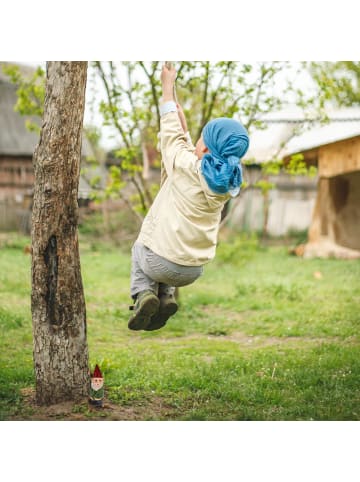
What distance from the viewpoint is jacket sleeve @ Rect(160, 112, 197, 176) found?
10.5 ft

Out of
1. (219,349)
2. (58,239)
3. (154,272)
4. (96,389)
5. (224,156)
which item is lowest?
(219,349)

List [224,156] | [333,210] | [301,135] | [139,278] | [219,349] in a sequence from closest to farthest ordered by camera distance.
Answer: [224,156] → [139,278] → [219,349] → [301,135] → [333,210]

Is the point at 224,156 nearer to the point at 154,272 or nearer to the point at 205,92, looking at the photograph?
the point at 154,272

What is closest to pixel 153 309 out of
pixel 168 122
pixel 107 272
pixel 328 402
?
pixel 168 122

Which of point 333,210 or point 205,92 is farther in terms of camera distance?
point 333,210

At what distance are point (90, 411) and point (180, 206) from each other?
132cm

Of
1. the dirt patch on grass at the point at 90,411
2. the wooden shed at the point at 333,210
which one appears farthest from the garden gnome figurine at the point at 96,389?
the wooden shed at the point at 333,210

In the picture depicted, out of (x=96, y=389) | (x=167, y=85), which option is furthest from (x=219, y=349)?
(x=167, y=85)

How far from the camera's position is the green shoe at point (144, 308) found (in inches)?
127

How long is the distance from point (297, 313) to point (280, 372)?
1.88m

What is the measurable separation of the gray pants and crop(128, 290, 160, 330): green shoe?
0.22 feet

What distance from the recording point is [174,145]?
3.23 metres

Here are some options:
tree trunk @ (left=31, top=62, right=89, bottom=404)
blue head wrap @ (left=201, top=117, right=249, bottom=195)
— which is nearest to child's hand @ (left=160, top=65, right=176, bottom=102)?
blue head wrap @ (left=201, top=117, right=249, bottom=195)

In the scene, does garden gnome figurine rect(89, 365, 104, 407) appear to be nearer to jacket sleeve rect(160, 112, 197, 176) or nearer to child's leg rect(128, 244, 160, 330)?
child's leg rect(128, 244, 160, 330)
